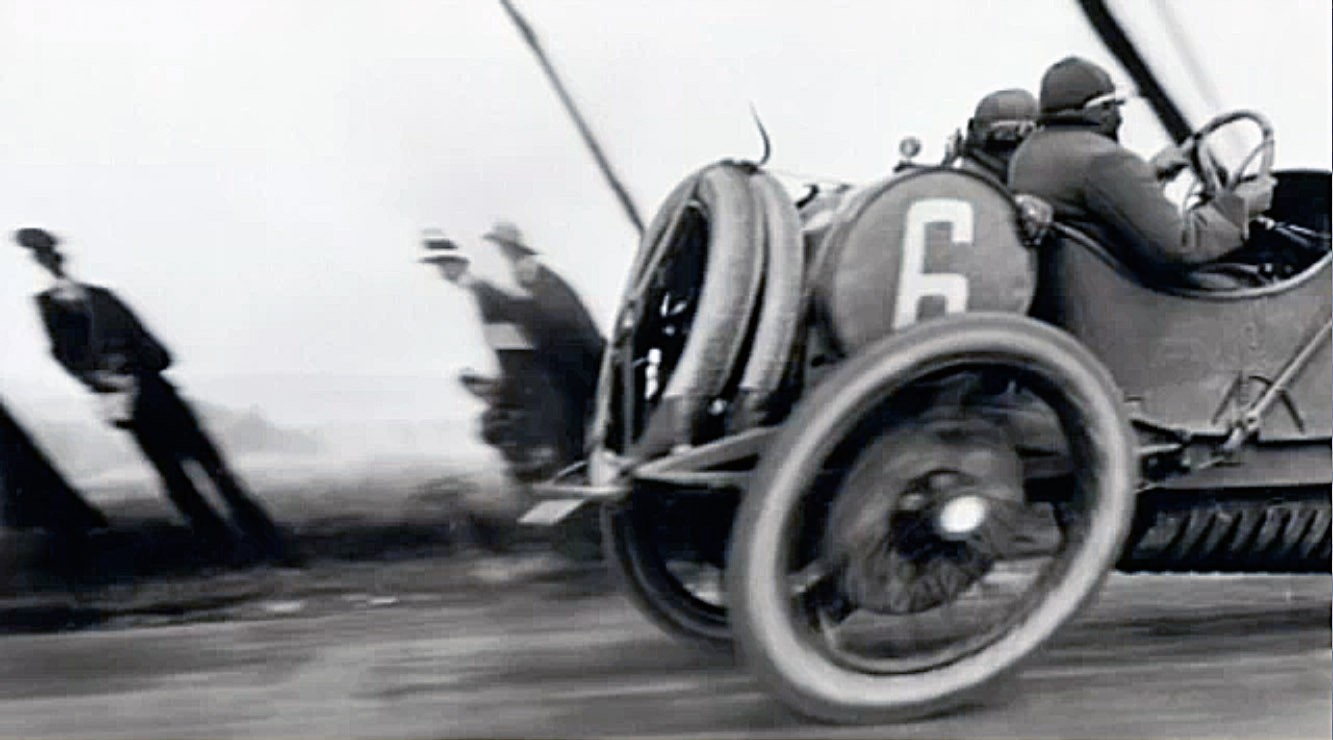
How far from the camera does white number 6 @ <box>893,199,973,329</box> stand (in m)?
1.55

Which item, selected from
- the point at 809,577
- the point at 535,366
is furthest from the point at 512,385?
the point at 809,577

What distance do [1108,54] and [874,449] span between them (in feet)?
1.40

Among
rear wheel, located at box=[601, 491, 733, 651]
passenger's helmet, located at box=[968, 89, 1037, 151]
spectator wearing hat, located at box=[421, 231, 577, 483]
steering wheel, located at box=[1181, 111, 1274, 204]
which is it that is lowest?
rear wheel, located at box=[601, 491, 733, 651]

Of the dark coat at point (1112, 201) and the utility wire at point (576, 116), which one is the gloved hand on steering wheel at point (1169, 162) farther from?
the utility wire at point (576, 116)

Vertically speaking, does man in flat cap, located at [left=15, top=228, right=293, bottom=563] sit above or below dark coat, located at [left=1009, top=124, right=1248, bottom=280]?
below

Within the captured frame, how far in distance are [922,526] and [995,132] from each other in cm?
35

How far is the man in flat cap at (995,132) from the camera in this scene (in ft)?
5.32

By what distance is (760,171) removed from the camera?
1.60 m

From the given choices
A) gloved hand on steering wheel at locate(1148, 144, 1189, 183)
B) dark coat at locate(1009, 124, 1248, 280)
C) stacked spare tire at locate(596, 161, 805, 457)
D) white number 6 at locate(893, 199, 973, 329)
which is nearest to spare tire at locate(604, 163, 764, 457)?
stacked spare tire at locate(596, 161, 805, 457)

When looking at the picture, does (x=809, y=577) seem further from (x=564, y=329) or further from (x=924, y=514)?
(x=564, y=329)

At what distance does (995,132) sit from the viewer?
162 centimetres

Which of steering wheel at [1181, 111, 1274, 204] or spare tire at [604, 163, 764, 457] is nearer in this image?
spare tire at [604, 163, 764, 457]

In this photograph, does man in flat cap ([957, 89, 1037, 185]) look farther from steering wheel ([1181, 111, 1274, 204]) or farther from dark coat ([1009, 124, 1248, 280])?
steering wheel ([1181, 111, 1274, 204])

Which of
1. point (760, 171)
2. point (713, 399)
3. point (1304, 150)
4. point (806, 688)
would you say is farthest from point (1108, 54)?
point (806, 688)
